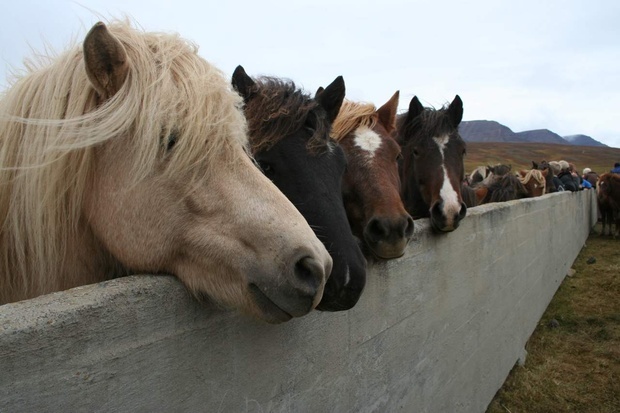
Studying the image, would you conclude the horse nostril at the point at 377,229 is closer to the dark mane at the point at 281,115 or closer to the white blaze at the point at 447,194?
the dark mane at the point at 281,115

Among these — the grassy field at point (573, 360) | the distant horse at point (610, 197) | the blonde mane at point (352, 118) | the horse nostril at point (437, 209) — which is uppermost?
the blonde mane at point (352, 118)

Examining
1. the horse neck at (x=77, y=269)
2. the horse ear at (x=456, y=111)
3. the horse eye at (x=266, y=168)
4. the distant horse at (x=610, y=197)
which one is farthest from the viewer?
the distant horse at (x=610, y=197)

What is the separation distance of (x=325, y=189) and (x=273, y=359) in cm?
93

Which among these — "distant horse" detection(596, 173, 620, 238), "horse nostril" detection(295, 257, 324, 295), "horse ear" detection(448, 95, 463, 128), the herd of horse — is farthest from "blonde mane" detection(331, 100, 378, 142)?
"distant horse" detection(596, 173, 620, 238)

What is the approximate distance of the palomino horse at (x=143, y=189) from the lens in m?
1.49

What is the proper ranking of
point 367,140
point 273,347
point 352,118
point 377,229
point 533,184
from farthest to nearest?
point 533,184 < point 352,118 < point 367,140 < point 377,229 < point 273,347

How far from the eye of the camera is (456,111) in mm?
4777

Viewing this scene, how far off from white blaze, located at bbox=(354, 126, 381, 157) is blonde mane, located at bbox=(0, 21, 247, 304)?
5.56 feet

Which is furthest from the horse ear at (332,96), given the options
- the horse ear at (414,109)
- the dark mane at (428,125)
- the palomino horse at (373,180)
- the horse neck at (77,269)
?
the horse ear at (414,109)

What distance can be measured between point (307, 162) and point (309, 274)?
1068 mm

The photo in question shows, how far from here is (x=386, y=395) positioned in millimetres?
2617

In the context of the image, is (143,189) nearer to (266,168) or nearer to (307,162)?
(266,168)

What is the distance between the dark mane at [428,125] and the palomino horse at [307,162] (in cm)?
223

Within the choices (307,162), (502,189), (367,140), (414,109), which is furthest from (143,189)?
(502,189)
